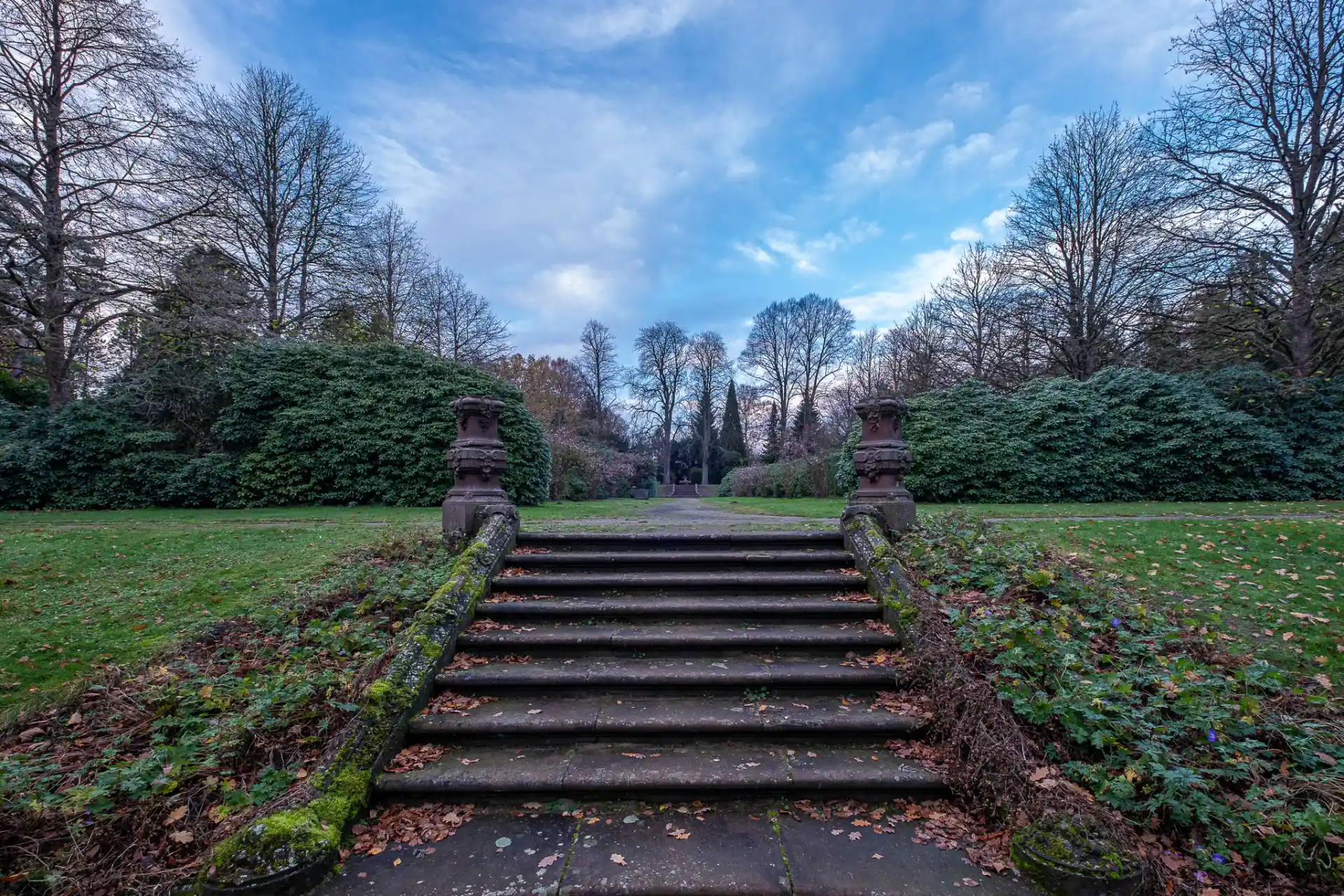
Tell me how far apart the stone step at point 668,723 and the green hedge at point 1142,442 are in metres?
11.7

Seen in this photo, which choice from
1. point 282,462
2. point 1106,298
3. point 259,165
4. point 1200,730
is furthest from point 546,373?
point 1200,730

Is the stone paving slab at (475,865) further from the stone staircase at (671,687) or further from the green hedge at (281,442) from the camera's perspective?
the green hedge at (281,442)

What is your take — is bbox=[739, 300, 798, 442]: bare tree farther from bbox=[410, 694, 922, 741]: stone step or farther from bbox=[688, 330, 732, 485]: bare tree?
bbox=[410, 694, 922, 741]: stone step

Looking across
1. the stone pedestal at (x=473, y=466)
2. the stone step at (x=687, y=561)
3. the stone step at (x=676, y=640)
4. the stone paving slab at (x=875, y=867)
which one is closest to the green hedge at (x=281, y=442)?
the stone pedestal at (x=473, y=466)

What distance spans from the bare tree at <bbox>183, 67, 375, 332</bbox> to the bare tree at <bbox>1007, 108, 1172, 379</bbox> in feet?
75.5

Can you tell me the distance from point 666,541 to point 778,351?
33.0m

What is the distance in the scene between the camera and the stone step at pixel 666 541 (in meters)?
A: 5.17

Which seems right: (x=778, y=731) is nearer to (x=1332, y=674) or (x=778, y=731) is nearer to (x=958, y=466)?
(x=1332, y=674)

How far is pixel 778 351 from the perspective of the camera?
120 feet

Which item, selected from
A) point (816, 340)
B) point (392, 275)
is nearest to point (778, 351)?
point (816, 340)

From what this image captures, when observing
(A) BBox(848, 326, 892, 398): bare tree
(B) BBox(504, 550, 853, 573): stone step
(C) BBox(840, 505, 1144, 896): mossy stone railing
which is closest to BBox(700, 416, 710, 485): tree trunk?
(A) BBox(848, 326, 892, 398): bare tree

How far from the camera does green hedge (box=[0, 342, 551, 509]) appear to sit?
1177 cm

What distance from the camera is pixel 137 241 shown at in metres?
11.9

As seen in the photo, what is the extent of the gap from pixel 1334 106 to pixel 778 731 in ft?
68.1
